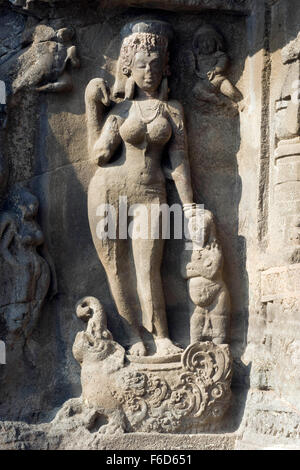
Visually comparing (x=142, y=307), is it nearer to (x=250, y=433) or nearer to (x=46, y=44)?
(x=250, y=433)

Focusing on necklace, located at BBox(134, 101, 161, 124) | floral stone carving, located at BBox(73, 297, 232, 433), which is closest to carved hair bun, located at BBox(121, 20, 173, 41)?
necklace, located at BBox(134, 101, 161, 124)

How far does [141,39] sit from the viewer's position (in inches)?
395

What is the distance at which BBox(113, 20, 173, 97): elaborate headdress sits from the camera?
32.9 feet

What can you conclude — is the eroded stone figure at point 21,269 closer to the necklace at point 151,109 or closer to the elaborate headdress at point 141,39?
the necklace at point 151,109

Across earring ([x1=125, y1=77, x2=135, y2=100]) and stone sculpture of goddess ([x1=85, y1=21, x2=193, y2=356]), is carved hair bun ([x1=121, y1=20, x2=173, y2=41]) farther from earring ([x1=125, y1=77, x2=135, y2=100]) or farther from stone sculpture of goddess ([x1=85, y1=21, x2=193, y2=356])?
earring ([x1=125, y1=77, x2=135, y2=100])

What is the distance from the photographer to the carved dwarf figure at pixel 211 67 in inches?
404

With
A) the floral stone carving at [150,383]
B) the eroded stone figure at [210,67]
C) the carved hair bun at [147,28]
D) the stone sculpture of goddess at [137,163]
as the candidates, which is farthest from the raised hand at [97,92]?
the floral stone carving at [150,383]

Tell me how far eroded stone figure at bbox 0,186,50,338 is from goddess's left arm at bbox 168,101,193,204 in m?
1.07

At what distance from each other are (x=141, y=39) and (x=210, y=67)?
0.60m

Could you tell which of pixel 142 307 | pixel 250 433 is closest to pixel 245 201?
pixel 142 307

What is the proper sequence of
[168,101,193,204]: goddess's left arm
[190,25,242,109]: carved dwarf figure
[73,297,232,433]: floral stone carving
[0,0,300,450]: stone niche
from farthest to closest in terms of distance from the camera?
[190,25,242,109]: carved dwarf figure → [168,101,193,204]: goddess's left arm → [0,0,300,450]: stone niche → [73,297,232,433]: floral stone carving

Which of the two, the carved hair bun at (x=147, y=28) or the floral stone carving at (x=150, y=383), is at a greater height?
the carved hair bun at (x=147, y=28)

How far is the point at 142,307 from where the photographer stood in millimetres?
10102

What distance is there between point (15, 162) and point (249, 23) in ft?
6.67
